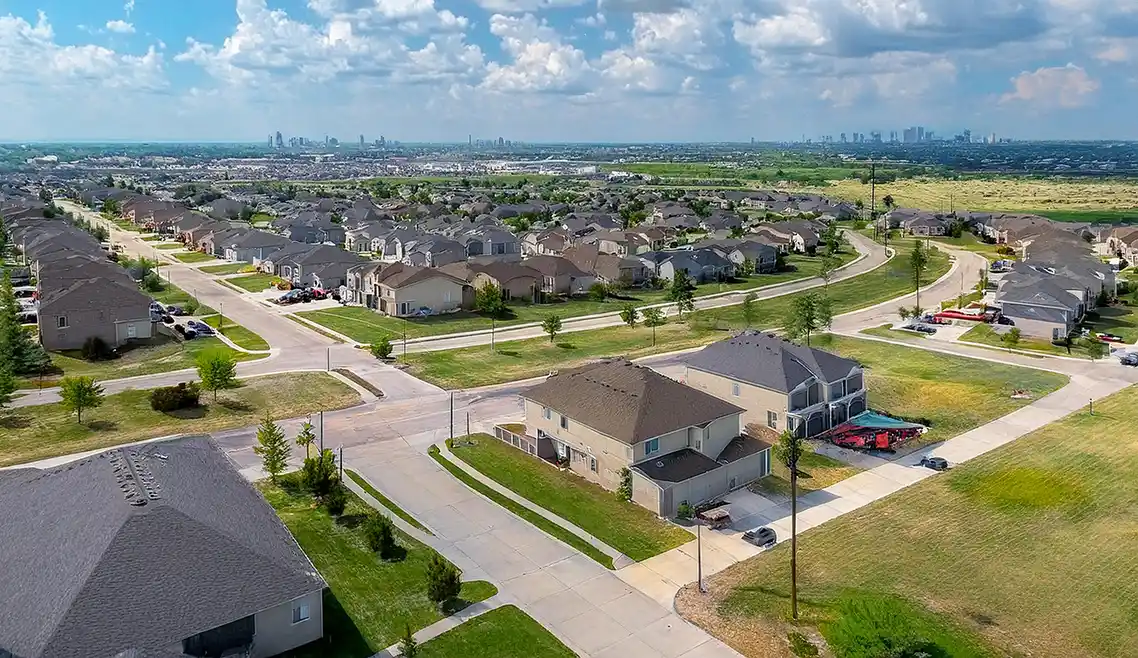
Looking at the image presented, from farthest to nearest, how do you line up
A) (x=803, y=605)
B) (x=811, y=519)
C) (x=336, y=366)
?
1. (x=336, y=366)
2. (x=811, y=519)
3. (x=803, y=605)

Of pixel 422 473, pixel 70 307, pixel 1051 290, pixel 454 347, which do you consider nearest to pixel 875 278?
pixel 1051 290

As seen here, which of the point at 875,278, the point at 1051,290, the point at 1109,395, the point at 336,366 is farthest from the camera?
the point at 875,278

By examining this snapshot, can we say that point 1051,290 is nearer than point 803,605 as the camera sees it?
No

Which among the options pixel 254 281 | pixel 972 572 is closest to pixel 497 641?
pixel 972 572

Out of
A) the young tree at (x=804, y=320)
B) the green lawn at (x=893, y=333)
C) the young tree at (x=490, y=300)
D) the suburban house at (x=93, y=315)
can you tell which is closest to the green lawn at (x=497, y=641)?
the young tree at (x=804, y=320)

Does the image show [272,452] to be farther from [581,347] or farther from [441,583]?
[581,347]

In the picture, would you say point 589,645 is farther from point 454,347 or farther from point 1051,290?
point 1051,290

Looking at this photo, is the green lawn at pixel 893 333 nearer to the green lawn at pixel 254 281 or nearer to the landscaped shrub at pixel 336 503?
the landscaped shrub at pixel 336 503
